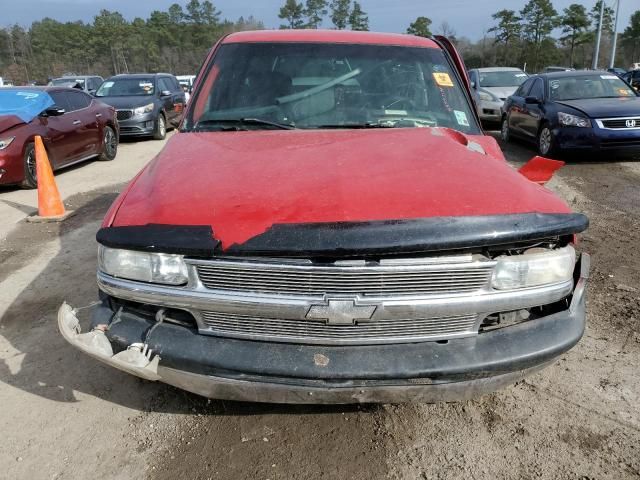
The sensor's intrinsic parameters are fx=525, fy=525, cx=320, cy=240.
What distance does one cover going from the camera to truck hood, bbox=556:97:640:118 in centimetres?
868

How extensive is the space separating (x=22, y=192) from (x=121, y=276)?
7.03 metres

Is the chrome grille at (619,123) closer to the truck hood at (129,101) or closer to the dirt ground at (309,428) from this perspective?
the dirt ground at (309,428)

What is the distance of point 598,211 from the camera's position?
21.1 ft

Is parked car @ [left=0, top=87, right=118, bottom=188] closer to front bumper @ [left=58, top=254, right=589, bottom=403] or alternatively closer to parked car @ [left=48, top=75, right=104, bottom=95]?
front bumper @ [left=58, top=254, right=589, bottom=403]

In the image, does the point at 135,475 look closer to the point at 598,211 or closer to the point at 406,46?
the point at 406,46

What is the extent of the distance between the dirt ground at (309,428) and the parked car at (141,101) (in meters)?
10.1

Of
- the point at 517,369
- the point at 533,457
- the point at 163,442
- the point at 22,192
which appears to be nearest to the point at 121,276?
the point at 163,442

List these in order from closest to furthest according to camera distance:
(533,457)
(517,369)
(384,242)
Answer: (384,242) → (517,369) → (533,457)

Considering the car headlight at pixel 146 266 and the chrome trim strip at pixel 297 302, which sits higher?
the car headlight at pixel 146 266

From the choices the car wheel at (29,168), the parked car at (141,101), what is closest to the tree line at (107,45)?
the parked car at (141,101)

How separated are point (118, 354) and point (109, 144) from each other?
9736 mm

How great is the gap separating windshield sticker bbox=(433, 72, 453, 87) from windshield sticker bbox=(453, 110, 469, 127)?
243 millimetres

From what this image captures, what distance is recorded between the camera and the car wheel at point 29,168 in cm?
793

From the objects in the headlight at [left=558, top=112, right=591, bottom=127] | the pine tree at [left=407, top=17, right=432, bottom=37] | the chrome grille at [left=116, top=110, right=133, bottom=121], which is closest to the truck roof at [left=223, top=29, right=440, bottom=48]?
the headlight at [left=558, top=112, right=591, bottom=127]
